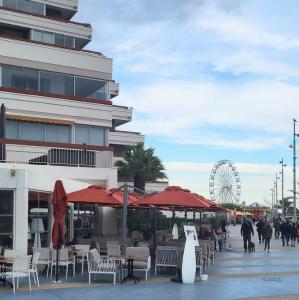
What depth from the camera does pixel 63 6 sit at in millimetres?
42281

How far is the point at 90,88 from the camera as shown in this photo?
3572cm

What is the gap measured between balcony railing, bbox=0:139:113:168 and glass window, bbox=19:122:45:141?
7.60 ft

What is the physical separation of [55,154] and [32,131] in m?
3.16

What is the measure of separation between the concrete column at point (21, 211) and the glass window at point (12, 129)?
44.0 feet

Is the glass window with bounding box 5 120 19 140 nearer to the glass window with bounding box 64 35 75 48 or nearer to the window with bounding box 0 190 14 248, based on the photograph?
the glass window with bounding box 64 35 75 48

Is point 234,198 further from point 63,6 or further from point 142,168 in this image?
point 63,6

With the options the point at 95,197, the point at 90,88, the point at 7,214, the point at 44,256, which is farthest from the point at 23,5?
the point at 44,256

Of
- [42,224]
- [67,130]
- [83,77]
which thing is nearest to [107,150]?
[67,130]

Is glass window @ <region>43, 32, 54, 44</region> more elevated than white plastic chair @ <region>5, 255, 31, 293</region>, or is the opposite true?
glass window @ <region>43, 32, 54, 44</region>

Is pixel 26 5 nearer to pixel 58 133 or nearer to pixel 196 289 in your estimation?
pixel 58 133

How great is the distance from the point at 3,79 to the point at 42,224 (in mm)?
13350

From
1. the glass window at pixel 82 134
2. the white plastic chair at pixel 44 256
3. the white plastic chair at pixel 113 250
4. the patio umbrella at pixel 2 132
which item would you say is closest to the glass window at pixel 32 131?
the glass window at pixel 82 134

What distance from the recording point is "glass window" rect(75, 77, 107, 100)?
34688 mm

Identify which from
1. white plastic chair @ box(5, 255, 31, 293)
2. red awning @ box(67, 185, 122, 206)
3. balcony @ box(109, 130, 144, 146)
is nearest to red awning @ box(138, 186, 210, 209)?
red awning @ box(67, 185, 122, 206)
